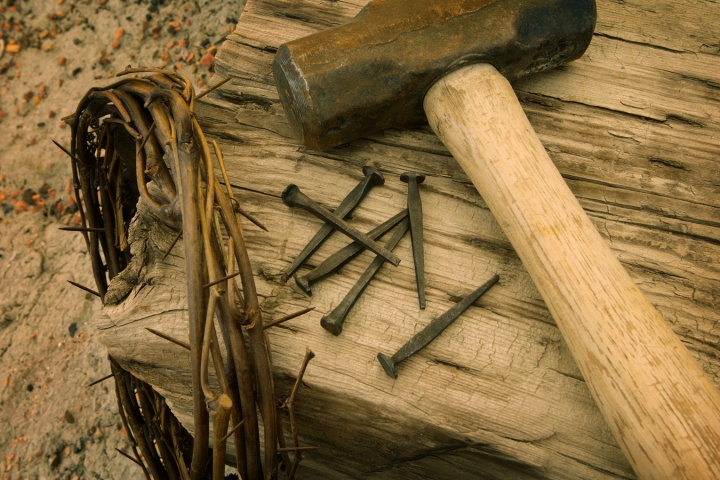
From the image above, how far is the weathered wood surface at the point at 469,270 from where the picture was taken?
5.82ft

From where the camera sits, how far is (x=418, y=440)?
179 centimetres

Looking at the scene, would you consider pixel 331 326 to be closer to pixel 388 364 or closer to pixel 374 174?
pixel 388 364

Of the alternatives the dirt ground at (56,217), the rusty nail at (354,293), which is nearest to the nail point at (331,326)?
the rusty nail at (354,293)

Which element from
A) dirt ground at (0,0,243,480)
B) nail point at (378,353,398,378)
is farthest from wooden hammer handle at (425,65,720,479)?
dirt ground at (0,0,243,480)

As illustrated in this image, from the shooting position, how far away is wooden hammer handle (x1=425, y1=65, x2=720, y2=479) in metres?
1.45

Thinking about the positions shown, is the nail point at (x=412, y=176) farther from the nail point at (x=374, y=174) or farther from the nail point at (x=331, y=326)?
the nail point at (x=331, y=326)

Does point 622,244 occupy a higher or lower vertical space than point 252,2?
lower

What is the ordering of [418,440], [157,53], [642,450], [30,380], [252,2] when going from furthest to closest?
[157,53] < [30,380] < [252,2] < [418,440] < [642,450]

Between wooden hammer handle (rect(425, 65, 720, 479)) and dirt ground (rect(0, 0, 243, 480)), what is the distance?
7.24 feet

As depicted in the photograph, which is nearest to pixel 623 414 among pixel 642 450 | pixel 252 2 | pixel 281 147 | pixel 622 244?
pixel 642 450

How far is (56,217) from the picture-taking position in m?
3.50

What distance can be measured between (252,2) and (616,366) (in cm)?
177

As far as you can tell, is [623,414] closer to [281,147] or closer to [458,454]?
[458,454]

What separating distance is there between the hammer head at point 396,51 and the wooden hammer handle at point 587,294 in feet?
0.26
